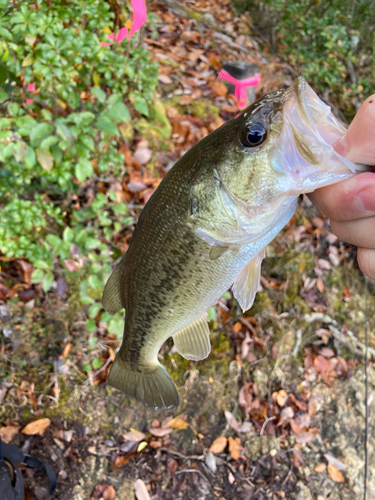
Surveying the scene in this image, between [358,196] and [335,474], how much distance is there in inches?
131

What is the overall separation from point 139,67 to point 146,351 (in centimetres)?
222

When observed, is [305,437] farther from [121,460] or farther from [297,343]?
[121,460]

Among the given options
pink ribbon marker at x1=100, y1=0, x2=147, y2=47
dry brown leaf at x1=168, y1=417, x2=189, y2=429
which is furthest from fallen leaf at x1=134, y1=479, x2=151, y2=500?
pink ribbon marker at x1=100, y1=0, x2=147, y2=47

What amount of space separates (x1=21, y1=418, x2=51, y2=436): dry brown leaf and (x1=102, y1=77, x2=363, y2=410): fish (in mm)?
1380

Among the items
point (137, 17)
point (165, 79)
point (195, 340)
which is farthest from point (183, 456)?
point (165, 79)

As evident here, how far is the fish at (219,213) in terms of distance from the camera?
42.4 inches

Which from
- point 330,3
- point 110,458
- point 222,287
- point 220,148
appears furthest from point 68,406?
point 330,3

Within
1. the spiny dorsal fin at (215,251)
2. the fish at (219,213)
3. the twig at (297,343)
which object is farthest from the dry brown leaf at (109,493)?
the spiny dorsal fin at (215,251)

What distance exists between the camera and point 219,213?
1.24 metres

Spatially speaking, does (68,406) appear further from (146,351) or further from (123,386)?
(146,351)

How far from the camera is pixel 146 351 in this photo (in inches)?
66.8

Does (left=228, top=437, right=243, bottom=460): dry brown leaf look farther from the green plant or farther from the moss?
the moss

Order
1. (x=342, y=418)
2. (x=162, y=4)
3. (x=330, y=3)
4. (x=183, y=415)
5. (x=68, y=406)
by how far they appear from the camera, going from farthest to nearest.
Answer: (x=330, y=3), (x=162, y=4), (x=342, y=418), (x=183, y=415), (x=68, y=406)

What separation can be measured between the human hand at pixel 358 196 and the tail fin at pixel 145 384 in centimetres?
116
